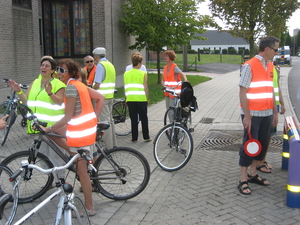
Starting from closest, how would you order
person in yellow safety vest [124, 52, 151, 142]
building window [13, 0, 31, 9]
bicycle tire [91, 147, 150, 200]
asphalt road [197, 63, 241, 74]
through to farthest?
1. bicycle tire [91, 147, 150, 200]
2. person in yellow safety vest [124, 52, 151, 142]
3. building window [13, 0, 31, 9]
4. asphalt road [197, 63, 241, 74]

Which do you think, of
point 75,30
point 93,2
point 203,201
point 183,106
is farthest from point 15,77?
point 203,201

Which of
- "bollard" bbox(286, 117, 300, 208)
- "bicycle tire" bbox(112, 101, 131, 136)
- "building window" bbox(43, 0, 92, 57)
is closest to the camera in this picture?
"bollard" bbox(286, 117, 300, 208)

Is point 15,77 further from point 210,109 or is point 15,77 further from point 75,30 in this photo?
point 210,109

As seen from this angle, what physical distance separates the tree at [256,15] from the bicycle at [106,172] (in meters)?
7.76

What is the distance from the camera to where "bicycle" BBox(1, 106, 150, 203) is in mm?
4520

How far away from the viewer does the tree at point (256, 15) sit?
10844mm

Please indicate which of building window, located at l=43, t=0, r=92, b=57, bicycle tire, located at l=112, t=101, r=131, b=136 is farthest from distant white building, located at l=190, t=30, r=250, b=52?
bicycle tire, located at l=112, t=101, r=131, b=136

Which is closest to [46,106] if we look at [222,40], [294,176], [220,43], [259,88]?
[259,88]

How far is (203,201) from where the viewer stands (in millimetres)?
4738

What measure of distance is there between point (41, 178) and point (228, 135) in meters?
4.97

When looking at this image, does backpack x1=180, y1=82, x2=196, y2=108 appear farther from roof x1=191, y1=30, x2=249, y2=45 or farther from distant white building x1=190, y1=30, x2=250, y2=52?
roof x1=191, y1=30, x2=249, y2=45

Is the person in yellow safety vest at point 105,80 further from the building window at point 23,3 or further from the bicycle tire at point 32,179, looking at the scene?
the building window at point 23,3

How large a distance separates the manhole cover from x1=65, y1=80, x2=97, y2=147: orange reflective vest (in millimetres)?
3699

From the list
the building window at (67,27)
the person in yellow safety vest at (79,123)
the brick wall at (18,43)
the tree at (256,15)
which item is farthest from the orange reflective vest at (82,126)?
the building window at (67,27)
